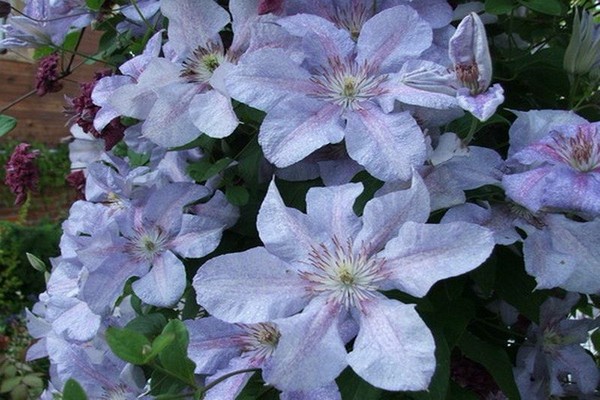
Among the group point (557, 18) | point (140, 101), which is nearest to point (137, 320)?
point (140, 101)

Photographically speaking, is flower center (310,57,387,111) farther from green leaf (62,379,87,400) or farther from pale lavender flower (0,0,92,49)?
pale lavender flower (0,0,92,49)

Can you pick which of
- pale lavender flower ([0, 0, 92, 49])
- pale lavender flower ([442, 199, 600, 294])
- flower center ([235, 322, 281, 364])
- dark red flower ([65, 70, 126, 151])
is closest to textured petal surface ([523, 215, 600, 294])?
pale lavender flower ([442, 199, 600, 294])

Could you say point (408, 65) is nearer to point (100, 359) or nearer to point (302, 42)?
point (302, 42)

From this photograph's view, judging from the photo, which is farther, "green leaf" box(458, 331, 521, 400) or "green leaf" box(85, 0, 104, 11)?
"green leaf" box(85, 0, 104, 11)

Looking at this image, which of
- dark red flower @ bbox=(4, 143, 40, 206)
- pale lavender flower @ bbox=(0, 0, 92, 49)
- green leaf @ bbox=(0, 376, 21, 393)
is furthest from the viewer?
green leaf @ bbox=(0, 376, 21, 393)

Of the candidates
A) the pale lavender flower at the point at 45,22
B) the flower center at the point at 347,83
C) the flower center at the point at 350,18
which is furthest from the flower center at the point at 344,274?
the pale lavender flower at the point at 45,22

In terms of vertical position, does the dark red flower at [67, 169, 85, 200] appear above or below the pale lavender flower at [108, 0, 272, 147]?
below

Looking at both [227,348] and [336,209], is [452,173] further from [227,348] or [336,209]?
[227,348]
